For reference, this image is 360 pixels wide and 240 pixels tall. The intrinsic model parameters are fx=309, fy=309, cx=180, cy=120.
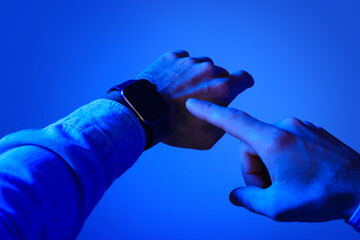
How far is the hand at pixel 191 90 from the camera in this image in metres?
0.64

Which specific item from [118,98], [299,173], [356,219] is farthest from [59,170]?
[356,219]

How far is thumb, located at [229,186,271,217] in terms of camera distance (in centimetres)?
48

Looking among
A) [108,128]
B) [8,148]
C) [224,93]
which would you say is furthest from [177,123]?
[8,148]

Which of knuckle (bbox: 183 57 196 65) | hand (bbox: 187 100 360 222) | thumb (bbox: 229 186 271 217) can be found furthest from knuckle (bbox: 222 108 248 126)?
knuckle (bbox: 183 57 196 65)

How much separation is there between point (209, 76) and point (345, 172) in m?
0.33

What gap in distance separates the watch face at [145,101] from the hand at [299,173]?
0.37 ft

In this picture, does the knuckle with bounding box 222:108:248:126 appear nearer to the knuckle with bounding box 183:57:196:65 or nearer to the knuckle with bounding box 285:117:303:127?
the knuckle with bounding box 285:117:303:127

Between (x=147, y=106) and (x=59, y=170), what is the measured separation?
227 millimetres

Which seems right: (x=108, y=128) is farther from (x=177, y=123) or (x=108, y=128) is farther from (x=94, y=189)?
(x=177, y=123)

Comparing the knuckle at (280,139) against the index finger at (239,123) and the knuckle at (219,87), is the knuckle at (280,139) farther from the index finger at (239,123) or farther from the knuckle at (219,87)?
the knuckle at (219,87)

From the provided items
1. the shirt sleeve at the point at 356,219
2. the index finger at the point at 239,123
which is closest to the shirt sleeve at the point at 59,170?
the index finger at the point at 239,123

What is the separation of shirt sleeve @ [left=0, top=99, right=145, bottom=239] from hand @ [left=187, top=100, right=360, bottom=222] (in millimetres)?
198

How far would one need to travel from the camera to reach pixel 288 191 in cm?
46

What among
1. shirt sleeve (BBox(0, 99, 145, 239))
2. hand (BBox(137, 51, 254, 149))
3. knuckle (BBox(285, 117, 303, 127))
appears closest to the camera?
shirt sleeve (BBox(0, 99, 145, 239))
